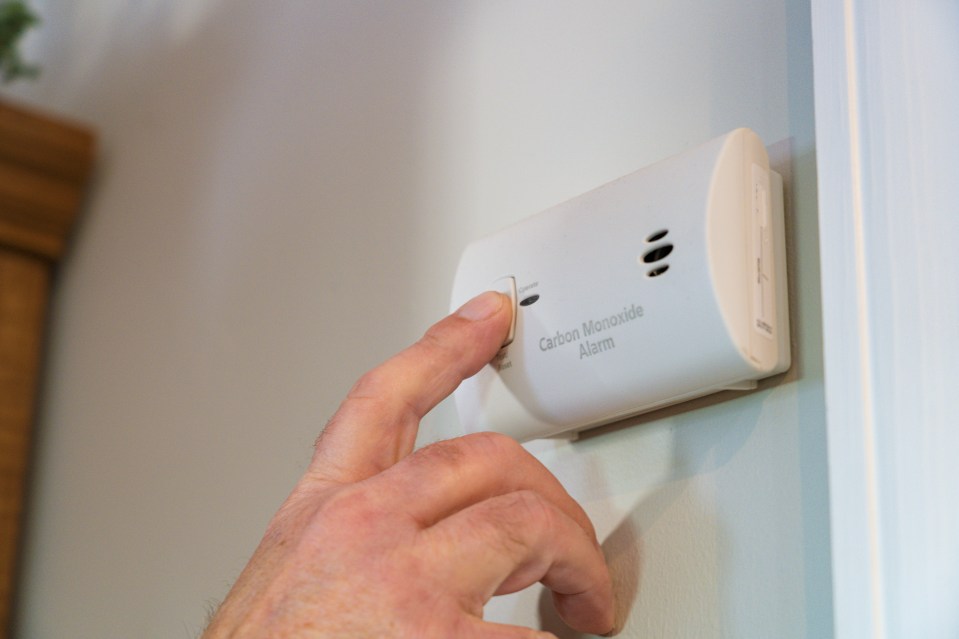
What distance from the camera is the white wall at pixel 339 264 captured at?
0.46 m

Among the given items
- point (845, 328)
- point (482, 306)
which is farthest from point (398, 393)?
point (845, 328)

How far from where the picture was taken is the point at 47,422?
44.0 inches

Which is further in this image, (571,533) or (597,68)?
(597,68)

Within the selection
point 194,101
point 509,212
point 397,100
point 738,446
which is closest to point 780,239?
point 738,446

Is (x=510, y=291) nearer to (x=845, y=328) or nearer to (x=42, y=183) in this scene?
(x=845, y=328)

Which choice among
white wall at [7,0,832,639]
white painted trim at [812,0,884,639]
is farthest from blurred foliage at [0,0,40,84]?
white painted trim at [812,0,884,639]

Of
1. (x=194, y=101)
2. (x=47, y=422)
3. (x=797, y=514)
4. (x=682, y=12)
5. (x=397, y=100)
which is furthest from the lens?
(x=47, y=422)

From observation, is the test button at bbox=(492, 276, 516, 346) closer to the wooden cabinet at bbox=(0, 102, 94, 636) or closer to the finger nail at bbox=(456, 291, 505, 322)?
the finger nail at bbox=(456, 291, 505, 322)

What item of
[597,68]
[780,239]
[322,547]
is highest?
[597,68]

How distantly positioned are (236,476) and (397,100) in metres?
0.28

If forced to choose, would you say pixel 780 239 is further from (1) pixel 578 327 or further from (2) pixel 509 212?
(2) pixel 509 212

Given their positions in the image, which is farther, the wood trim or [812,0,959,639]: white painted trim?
the wood trim

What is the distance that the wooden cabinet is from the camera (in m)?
1.11

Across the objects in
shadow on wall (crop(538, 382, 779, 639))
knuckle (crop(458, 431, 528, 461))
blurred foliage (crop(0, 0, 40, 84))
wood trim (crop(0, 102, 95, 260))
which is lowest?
shadow on wall (crop(538, 382, 779, 639))
